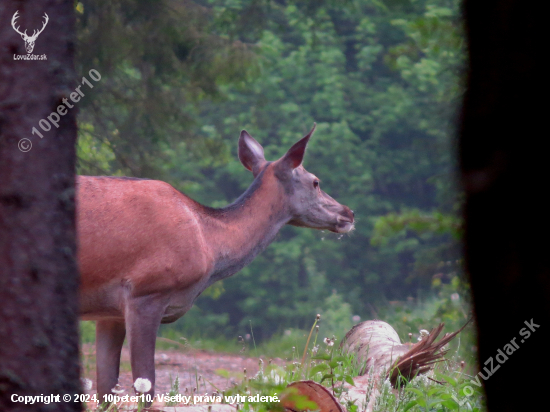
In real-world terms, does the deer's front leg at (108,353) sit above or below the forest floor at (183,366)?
above

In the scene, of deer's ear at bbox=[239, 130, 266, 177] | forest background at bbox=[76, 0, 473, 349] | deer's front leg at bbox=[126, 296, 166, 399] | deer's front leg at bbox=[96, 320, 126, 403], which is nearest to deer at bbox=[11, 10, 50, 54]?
deer's front leg at bbox=[126, 296, 166, 399]

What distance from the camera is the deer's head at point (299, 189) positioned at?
5930 mm

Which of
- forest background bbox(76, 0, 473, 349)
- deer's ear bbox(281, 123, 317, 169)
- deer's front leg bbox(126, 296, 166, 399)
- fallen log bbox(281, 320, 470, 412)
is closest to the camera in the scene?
fallen log bbox(281, 320, 470, 412)

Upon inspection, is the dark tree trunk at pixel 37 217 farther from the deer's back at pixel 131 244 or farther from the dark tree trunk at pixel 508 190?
the deer's back at pixel 131 244

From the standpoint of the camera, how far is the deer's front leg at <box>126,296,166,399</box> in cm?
470

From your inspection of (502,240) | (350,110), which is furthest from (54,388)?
(350,110)

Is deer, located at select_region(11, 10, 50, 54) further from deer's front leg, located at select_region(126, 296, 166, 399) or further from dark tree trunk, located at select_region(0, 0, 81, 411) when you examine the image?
deer's front leg, located at select_region(126, 296, 166, 399)

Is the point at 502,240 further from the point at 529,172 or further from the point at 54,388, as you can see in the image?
the point at 54,388

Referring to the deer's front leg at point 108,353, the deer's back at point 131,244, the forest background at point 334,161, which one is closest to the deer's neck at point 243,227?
the deer's back at point 131,244

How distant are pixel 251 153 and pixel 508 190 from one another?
A: 5.10 m

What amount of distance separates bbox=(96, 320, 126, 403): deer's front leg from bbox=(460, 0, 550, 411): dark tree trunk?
4.22m

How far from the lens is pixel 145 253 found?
485 centimetres

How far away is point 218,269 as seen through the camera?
5398 millimetres

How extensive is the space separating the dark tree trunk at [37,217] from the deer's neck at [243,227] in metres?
2.73
